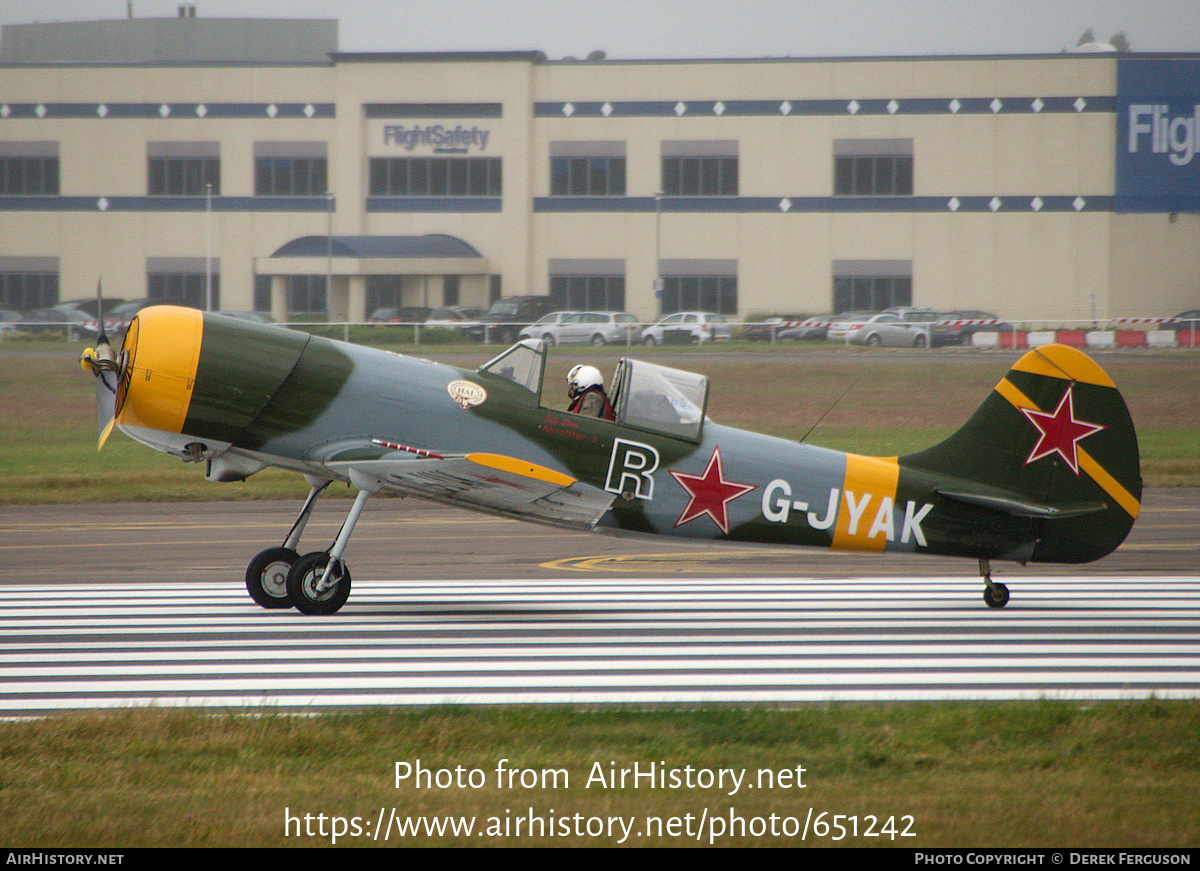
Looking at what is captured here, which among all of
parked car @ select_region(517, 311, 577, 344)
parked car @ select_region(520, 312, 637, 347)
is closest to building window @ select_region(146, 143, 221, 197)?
parked car @ select_region(517, 311, 577, 344)

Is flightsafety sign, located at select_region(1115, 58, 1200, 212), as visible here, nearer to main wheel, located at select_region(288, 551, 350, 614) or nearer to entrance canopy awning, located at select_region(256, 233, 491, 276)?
entrance canopy awning, located at select_region(256, 233, 491, 276)

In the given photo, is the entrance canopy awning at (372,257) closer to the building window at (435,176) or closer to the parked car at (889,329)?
the building window at (435,176)

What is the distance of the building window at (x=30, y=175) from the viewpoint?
214 ft

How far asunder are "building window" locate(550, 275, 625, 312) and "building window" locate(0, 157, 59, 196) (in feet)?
91.0

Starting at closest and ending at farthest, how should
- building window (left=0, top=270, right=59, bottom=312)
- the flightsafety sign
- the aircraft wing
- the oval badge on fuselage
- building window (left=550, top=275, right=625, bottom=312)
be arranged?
1. the aircraft wing
2. the oval badge on fuselage
3. the flightsafety sign
4. building window (left=550, top=275, right=625, bottom=312)
5. building window (left=0, top=270, right=59, bottom=312)

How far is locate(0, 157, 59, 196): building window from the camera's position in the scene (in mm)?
65188

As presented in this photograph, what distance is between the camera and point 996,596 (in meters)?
10.9

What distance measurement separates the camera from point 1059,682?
7980mm

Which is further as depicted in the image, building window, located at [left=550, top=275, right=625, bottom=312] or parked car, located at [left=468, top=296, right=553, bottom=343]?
building window, located at [left=550, top=275, right=625, bottom=312]

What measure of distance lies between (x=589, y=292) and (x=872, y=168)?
52.3ft

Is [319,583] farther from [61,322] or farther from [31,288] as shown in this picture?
[31,288]
